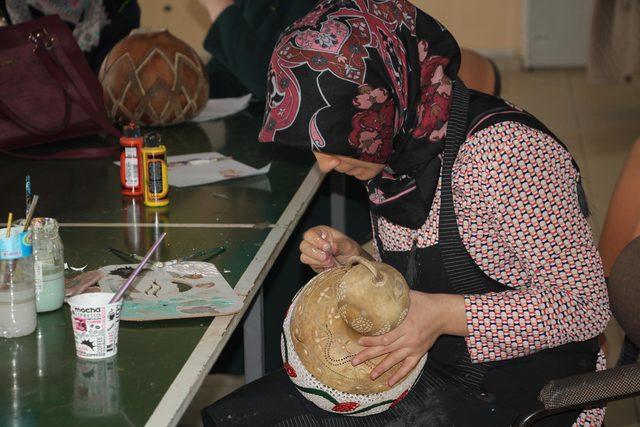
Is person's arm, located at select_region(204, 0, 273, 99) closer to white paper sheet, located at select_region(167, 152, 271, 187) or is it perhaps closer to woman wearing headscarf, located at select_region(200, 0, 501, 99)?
woman wearing headscarf, located at select_region(200, 0, 501, 99)

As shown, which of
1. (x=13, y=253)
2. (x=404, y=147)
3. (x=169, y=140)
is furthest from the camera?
(x=169, y=140)

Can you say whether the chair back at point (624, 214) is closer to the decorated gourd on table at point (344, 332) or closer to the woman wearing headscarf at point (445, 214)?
the woman wearing headscarf at point (445, 214)

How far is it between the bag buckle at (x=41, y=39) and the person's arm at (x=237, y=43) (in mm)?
553

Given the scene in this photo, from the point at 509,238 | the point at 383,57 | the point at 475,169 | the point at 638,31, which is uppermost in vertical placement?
the point at 383,57

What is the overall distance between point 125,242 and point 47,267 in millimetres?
434

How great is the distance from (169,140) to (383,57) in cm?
155

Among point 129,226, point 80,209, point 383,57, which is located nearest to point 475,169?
point 383,57

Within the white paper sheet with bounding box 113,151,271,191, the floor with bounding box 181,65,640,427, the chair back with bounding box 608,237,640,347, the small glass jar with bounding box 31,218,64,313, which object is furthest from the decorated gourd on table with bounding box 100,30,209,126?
the chair back with bounding box 608,237,640,347

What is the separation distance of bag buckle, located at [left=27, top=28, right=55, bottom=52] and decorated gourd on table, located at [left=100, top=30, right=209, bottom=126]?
10.2 inches

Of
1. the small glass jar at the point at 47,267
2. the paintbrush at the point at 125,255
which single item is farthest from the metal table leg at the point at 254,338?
the small glass jar at the point at 47,267

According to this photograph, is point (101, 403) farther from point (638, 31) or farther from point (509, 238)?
point (638, 31)

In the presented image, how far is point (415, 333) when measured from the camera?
153 centimetres

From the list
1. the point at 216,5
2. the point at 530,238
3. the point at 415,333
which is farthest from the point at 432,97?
the point at 216,5

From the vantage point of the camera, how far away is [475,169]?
158 cm
